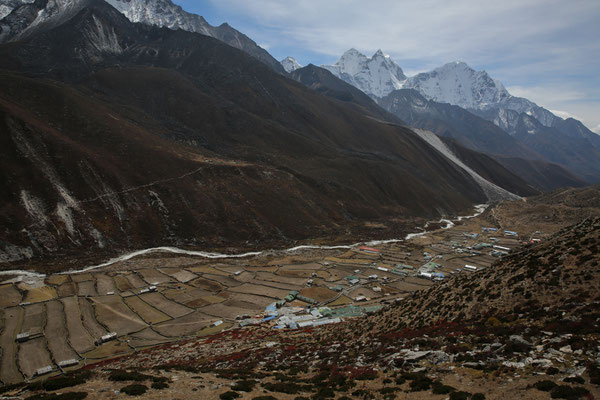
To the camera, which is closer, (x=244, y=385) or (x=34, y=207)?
(x=244, y=385)

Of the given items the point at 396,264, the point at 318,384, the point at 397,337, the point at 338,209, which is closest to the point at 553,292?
the point at 397,337

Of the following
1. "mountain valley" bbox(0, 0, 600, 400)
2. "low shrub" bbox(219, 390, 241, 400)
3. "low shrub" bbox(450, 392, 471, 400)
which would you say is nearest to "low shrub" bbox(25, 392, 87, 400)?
"mountain valley" bbox(0, 0, 600, 400)

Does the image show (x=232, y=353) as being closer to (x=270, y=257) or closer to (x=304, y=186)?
(x=270, y=257)

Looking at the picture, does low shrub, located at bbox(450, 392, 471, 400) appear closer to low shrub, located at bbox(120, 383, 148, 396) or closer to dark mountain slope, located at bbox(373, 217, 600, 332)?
dark mountain slope, located at bbox(373, 217, 600, 332)

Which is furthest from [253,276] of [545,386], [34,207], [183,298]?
[545,386]

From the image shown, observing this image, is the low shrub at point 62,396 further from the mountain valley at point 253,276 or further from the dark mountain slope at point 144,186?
the dark mountain slope at point 144,186

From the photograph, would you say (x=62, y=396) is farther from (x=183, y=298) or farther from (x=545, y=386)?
(x=183, y=298)

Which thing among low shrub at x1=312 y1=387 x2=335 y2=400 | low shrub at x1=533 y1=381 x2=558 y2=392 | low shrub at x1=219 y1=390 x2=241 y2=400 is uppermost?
low shrub at x1=533 y1=381 x2=558 y2=392

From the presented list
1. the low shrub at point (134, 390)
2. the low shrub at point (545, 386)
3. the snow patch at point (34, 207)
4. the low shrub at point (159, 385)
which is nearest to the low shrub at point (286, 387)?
the low shrub at point (159, 385)
